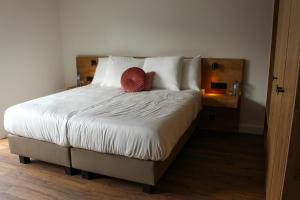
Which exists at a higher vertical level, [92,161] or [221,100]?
[221,100]

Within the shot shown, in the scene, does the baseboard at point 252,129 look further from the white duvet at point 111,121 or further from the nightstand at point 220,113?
the white duvet at point 111,121

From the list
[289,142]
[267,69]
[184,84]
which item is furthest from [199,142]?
[289,142]

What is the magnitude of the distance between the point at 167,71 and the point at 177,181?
1511 millimetres

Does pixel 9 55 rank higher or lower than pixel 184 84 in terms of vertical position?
higher

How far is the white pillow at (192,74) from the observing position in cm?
351

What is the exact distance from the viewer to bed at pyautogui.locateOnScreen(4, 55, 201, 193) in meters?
2.16

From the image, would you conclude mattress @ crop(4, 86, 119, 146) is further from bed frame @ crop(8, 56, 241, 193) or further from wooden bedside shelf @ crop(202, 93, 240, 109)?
wooden bedside shelf @ crop(202, 93, 240, 109)

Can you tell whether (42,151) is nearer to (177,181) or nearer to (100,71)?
(177,181)

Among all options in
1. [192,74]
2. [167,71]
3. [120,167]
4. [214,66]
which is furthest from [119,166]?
[214,66]

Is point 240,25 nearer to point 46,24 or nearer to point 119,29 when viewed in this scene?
point 119,29

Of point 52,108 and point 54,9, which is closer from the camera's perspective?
point 52,108

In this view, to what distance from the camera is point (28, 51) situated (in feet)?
12.8

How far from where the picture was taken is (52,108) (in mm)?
2619

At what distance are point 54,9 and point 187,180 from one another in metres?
3.38
